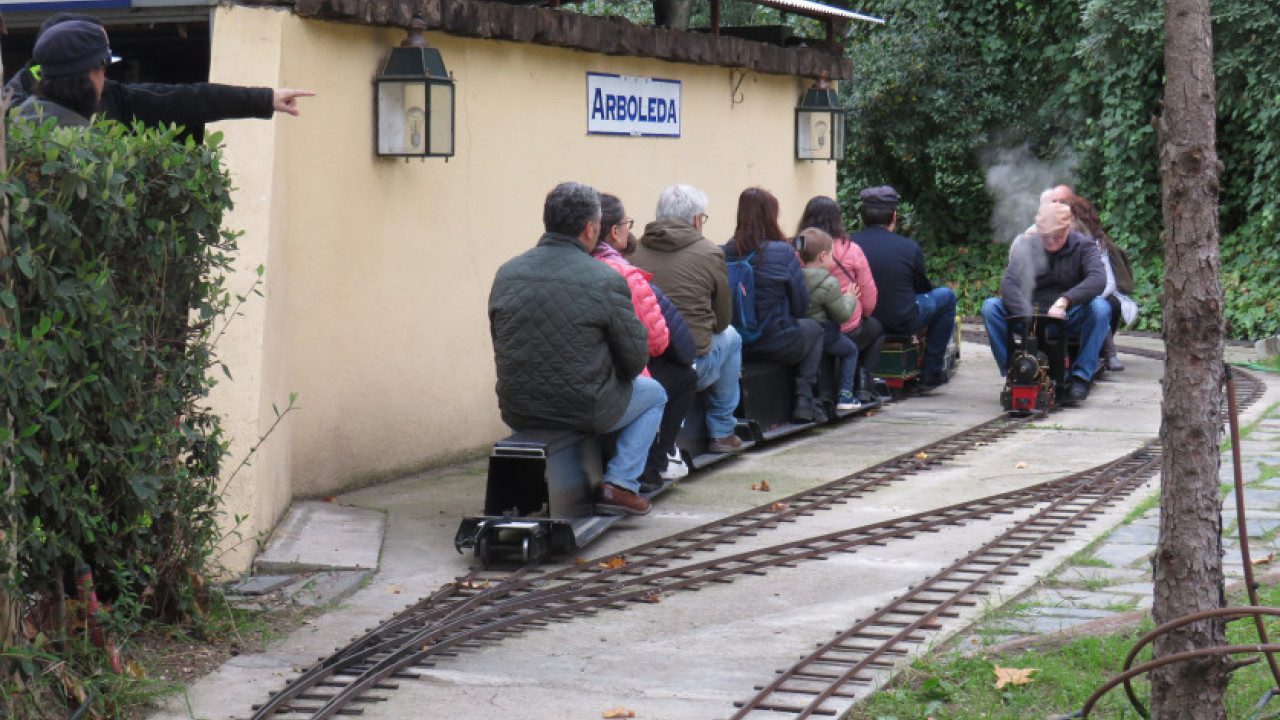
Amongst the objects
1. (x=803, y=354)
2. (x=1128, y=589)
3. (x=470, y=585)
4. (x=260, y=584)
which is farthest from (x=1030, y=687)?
(x=803, y=354)

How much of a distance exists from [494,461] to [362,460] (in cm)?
192

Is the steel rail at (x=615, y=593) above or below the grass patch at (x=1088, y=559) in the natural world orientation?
below

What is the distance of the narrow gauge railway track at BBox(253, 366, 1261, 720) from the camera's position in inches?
218

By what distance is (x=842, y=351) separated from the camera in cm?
1183

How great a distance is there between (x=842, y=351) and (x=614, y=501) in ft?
13.2

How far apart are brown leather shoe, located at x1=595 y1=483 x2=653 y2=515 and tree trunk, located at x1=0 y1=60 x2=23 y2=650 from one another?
374cm

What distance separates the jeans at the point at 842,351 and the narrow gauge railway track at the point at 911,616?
2411 millimetres

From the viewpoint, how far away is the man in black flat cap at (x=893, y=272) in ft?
42.3

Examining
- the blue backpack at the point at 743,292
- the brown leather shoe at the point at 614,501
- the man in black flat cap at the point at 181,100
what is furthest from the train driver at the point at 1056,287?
the man in black flat cap at the point at 181,100

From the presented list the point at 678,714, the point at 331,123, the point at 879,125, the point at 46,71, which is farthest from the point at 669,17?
the point at 879,125

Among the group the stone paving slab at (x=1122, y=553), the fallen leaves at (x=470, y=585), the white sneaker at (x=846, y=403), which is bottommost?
the fallen leaves at (x=470, y=585)

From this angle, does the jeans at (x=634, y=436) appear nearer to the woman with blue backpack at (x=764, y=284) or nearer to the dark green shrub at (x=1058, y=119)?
the woman with blue backpack at (x=764, y=284)

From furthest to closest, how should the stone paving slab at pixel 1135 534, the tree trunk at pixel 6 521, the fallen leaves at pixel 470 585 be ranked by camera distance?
the stone paving slab at pixel 1135 534
the fallen leaves at pixel 470 585
the tree trunk at pixel 6 521

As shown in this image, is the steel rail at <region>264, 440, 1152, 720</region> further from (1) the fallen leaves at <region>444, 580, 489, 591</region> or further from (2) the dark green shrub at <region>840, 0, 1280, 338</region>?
(2) the dark green shrub at <region>840, 0, 1280, 338</region>
